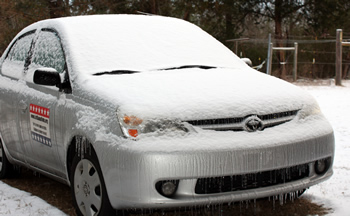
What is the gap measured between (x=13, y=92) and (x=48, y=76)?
1027 millimetres

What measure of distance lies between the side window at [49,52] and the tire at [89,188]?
3.06ft

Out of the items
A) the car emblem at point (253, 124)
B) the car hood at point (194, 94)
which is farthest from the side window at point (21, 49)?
the car emblem at point (253, 124)

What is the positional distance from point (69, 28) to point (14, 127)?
1094 millimetres

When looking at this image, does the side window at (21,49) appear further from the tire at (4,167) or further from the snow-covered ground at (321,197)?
the snow-covered ground at (321,197)

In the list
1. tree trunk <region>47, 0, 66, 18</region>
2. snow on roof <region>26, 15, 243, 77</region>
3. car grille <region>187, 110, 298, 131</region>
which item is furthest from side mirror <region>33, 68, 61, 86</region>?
tree trunk <region>47, 0, 66, 18</region>

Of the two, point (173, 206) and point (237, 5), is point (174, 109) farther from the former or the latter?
point (237, 5)

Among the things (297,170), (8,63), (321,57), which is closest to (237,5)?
(321,57)

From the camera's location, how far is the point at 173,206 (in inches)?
135

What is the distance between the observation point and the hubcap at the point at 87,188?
12.4 feet

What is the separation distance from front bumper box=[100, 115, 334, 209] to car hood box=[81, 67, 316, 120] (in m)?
0.17

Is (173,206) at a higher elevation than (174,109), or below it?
below

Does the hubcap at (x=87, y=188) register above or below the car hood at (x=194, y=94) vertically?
below

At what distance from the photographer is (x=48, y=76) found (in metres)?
4.27

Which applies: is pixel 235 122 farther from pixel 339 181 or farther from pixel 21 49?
pixel 21 49
